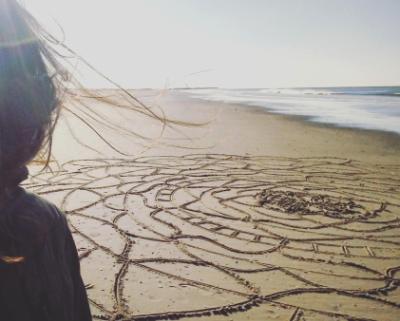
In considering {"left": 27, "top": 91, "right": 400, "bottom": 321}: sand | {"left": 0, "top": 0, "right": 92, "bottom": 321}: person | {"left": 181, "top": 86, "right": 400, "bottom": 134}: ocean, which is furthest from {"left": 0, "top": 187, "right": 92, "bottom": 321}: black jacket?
{"left": 181, "top": 86, "right": 400, "bottom": 134}: ocean

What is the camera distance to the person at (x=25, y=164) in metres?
0.77

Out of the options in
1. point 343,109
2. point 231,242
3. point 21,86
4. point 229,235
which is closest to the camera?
point 21,86

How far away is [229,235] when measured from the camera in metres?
4.95

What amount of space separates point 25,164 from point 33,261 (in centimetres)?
22

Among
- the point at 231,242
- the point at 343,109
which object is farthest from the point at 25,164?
the point at 343,109

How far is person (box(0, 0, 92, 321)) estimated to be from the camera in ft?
2.53

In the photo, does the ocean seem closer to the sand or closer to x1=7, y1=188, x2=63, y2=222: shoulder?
the sand

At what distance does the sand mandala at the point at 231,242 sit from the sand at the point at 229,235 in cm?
2

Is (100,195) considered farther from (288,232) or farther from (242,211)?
(288,232)

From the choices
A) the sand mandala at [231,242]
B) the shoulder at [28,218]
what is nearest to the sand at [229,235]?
→ the sand mandala at [231,242]

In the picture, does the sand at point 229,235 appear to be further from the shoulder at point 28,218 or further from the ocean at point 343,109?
the ocean at point 343,109

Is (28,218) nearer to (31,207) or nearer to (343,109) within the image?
(31,207)

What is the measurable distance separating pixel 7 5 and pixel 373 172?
9.60 m

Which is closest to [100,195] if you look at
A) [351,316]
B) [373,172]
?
[351,316]
